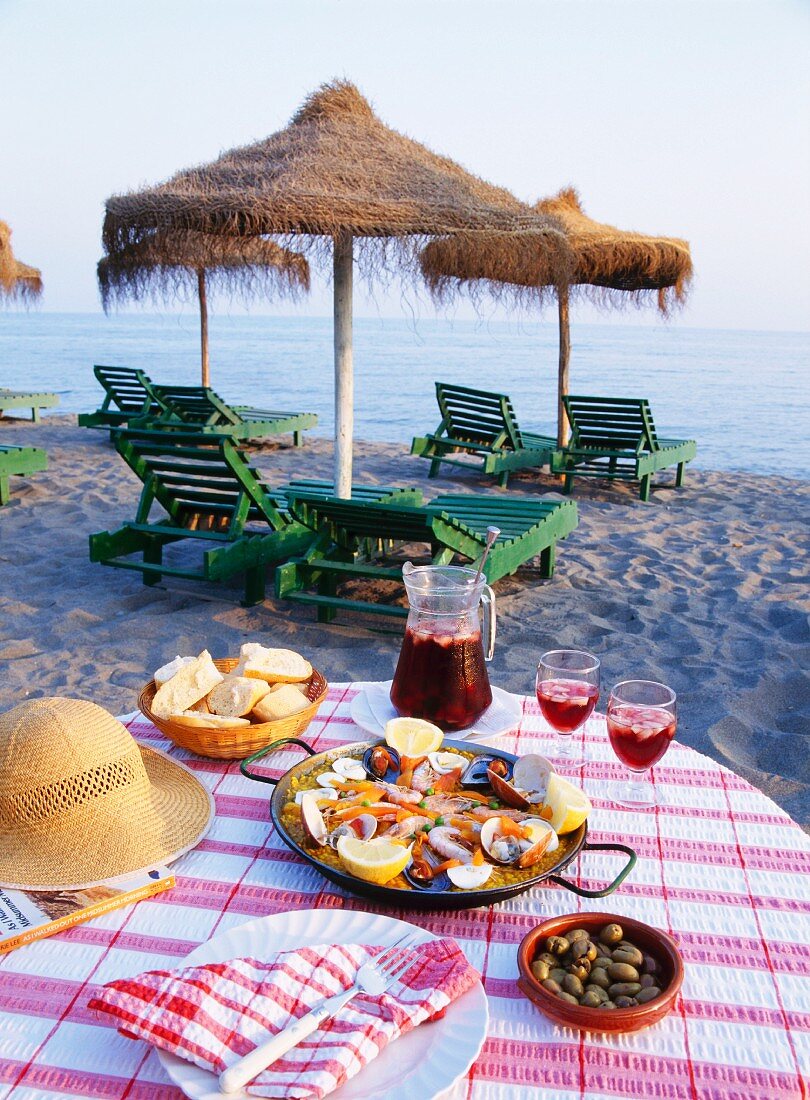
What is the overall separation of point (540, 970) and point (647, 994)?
0.34 ft

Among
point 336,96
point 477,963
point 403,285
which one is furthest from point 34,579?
point 477,963

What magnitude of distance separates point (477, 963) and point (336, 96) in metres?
5.33

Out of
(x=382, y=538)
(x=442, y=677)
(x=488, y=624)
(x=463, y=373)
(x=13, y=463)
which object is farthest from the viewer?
(x=463, y=373)

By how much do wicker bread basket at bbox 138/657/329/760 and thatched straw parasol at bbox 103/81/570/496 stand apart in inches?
132

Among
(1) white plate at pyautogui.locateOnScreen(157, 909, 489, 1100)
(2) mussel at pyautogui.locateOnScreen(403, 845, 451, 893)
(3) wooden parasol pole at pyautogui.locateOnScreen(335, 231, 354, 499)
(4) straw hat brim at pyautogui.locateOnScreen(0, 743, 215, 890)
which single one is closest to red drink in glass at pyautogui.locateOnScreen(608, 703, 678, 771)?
(2) mussel at pyautogui.locateOnScreen(403, 845, 451, 893)

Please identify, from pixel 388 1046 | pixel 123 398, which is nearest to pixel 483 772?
pixel 388 1046

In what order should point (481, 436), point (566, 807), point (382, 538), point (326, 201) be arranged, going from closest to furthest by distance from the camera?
1. point (566, 807)
2. point (326, 201)
3. point (382, 538)
4. point (481, 436)

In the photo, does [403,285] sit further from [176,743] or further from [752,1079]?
[752,1079]

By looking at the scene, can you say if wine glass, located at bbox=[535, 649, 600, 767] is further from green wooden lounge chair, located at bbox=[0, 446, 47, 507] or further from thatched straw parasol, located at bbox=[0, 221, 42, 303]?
thatched straw parasol, located at bbox=[0, 221, 42, 303]

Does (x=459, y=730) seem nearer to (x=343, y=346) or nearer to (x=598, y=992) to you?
(x=598, y=992)

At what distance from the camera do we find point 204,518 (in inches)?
221

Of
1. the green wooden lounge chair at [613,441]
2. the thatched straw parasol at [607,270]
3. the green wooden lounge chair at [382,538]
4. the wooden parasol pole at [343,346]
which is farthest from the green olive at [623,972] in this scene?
the green wooden lounge chair at [613,441]

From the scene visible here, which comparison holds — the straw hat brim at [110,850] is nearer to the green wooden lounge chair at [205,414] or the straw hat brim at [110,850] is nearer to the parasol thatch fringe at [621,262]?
the parasol thatch fringe at [621,262]

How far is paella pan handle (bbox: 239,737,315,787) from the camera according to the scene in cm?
135
